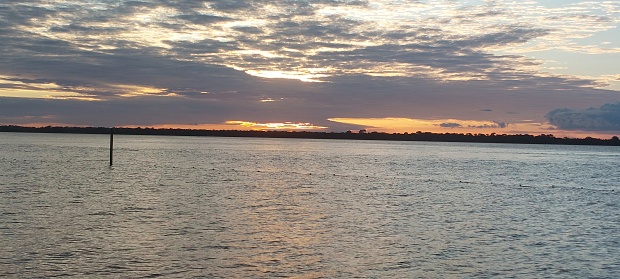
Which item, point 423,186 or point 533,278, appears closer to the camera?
point 533,278

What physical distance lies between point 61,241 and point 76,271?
227 inches

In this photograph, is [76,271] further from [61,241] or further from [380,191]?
[380,191]

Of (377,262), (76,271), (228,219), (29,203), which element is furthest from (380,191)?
(76,271)

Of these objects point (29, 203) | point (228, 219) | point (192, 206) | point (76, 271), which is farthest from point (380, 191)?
point (76, 271)

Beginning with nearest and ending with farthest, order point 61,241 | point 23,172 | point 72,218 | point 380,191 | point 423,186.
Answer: point 61,241 < point 72,218 < point 380,191 < point 423,186 < point 23,172

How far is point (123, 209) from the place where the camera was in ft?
125

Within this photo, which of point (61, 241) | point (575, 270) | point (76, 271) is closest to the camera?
point (76, 271)

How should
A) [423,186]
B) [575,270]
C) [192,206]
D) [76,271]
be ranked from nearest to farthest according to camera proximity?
[76,271] → [575,270] → [192,206] → [423,186]

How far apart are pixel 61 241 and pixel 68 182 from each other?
109 feet

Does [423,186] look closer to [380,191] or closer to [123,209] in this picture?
[380,191]

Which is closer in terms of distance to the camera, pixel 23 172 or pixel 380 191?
pixel 380 191

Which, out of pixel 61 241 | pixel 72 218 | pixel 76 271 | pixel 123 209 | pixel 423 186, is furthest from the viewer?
pixel 423 186

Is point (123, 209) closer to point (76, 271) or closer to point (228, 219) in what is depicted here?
point (228, 219)

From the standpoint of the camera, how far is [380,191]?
55.9m
